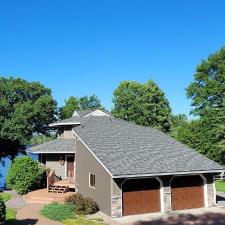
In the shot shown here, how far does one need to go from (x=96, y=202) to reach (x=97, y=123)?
856cm

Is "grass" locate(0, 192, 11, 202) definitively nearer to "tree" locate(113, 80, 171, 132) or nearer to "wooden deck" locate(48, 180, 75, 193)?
"wooden deck" locate(48, 180, 75, 193)

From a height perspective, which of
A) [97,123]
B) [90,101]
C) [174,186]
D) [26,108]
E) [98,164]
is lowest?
[174,186]

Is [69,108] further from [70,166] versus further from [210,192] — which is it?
[210,192]

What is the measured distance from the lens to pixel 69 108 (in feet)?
243

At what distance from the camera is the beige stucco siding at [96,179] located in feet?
74.3

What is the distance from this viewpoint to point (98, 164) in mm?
24000

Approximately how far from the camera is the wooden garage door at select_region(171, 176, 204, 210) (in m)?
24.3

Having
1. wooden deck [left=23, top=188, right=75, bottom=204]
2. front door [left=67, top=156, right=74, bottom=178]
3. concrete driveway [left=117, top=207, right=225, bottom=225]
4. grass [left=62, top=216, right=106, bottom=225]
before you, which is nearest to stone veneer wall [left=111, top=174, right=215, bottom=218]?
concrete driveway [left=117, top=207, right=225, bottom=225]

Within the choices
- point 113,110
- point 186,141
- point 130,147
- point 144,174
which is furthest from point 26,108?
point 144,174

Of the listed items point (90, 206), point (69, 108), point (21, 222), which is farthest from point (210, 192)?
point (69, 108)

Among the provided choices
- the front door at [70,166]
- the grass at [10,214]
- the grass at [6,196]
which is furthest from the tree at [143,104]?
the grass at [10,214]

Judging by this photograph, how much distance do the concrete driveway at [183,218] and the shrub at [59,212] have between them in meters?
3.32

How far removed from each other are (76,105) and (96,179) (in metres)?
55.3

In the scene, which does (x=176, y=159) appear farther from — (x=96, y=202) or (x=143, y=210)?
(x=96, y=202)
